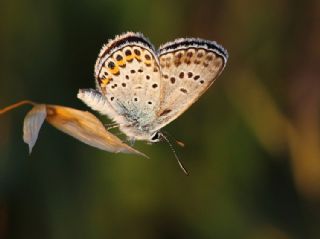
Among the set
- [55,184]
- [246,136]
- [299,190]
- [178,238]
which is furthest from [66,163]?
[299,190]

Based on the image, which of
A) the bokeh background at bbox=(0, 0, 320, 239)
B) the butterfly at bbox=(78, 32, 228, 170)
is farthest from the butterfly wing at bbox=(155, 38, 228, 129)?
the bokeh background at bbox=(0, 0, 320, 239)

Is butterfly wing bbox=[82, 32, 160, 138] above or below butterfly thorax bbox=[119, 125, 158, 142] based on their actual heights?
above

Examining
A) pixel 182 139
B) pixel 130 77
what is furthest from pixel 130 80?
pixel 182 139

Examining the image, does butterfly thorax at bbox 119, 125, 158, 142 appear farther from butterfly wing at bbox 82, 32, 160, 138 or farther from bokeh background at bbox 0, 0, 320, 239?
bokeh background at bbox 0, 0, 320, 239

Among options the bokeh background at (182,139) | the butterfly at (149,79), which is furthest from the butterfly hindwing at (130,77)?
the bokeh background at (182,139)

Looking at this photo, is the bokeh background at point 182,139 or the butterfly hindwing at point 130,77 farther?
the bokeh background at point 182,139

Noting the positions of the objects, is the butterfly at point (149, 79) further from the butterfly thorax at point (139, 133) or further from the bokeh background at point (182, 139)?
the bokeh background at point (182, 139)

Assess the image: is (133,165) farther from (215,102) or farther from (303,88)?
(303,88)

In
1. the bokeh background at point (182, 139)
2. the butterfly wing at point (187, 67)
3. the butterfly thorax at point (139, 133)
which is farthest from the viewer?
the bokeh background at point (182, 139)

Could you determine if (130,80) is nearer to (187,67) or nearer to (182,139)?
(187,67)
